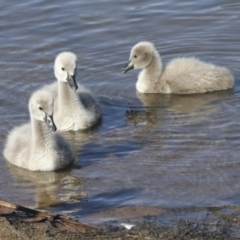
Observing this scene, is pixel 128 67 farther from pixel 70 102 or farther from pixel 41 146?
pixel 41 146

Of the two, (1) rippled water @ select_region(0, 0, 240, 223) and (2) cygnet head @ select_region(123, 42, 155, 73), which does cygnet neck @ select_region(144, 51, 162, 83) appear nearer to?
(2) cygnet head @ select_region(123, 42, 155, 73)

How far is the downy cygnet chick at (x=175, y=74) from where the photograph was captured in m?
10.8

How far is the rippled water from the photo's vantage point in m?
8.02

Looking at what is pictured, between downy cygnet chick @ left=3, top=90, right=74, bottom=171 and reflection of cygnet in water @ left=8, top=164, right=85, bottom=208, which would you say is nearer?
reflection of cygnet in water @ left=8, top=164, right=85, bottom=208

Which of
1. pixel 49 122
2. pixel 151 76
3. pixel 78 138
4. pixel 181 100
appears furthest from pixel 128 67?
pixel 49 122

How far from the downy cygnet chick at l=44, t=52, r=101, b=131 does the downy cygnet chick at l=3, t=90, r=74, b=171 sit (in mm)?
908

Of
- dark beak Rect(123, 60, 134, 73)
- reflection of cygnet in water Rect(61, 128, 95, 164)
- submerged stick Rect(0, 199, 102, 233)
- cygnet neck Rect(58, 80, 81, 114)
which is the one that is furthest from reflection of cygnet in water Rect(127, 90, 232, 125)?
submerged stick Rect(0, 199, 102, 233)

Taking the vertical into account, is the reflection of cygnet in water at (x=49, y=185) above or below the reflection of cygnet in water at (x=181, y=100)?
A: below

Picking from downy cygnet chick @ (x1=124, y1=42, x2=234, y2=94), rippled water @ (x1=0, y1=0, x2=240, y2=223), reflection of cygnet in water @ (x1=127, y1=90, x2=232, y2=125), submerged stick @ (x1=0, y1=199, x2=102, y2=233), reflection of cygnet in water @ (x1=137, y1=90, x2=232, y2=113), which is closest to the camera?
submerged stick @ (x1=0, y1=199, x2=102, y2=233)

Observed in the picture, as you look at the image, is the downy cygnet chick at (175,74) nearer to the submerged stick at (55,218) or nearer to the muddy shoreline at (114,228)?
the muddy shoreline at (114,228)

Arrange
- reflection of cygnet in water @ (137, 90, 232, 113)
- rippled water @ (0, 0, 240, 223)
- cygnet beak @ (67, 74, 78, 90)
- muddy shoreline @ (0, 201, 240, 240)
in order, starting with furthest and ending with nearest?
reflection of cygnet in water @ (137, 90, 232, 113) < cygnet beak @ (67, 74, 78, 90) < rippled water @ (0, 0, 240, 223) < muddy shoreline @ (0, 201, 240, 240)

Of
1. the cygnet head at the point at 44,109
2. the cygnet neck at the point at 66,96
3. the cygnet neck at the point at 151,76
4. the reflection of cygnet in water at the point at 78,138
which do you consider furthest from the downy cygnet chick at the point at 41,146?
the cygnet neck at the point at 151,76

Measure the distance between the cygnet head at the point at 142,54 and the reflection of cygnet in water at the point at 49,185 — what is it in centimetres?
269

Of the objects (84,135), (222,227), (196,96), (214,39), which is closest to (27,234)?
(222,227)
